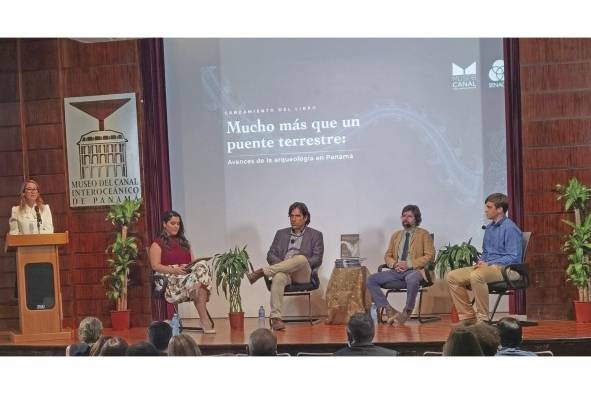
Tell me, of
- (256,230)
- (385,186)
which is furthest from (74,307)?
(385,186)

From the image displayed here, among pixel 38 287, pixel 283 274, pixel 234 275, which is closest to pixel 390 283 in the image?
pixel 283 274

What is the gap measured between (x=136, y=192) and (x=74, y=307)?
4.06 feet

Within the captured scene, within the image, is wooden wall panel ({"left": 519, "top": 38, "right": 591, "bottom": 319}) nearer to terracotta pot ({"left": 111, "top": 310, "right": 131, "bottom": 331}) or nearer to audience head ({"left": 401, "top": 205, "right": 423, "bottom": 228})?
audience head ({"left": 401, "top": 205, "right": 423, "bottom": 228})

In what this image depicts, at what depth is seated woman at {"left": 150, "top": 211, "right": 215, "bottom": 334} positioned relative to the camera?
7508mm

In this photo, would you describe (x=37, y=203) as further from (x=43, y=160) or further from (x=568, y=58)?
(x=568, y=58)

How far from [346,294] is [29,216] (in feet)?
8.90

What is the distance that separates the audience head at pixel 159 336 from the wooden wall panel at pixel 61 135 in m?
3.79

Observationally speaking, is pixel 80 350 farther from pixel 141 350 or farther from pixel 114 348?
pixel 141 350

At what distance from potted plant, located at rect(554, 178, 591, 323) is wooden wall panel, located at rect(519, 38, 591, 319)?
0.23 meters

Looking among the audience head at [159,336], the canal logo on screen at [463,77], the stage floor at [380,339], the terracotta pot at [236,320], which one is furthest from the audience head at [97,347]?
the canal logo on screen at [463,77]

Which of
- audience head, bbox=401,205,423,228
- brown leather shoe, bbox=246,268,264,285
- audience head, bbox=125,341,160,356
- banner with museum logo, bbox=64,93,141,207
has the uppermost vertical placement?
banner with museum logo, bbox=64,93,141,207

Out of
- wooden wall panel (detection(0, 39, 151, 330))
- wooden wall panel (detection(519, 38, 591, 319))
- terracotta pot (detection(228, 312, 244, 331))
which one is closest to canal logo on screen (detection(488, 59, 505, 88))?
wooden wall panel (detection(519, 38, 591, 319))

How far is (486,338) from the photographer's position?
4.20m

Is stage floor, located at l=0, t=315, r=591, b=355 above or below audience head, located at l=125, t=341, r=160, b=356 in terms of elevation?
below
